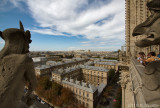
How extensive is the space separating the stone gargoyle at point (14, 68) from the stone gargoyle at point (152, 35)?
2.11m

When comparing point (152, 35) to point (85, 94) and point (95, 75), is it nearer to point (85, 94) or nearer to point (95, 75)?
point (85, 94)

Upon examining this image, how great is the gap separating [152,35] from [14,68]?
2.33 meters

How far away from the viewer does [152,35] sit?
118 cm

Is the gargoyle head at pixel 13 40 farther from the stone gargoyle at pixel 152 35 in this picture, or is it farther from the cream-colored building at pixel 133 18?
the cream-colored building at pixel 133 18

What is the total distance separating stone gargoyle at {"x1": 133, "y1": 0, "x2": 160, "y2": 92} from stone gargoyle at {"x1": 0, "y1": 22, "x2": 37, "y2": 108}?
6.91ft

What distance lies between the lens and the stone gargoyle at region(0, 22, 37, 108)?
1.29m

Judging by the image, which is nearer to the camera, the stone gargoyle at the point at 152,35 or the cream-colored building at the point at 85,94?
the stone gargoyle at the point at 152,35

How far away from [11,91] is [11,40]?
99cm

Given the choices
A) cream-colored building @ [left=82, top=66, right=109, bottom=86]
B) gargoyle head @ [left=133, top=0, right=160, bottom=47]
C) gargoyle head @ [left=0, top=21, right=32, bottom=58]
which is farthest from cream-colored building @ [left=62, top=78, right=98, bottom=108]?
gargoyle head @ [left=133, top=0, right=160, bottom=47]

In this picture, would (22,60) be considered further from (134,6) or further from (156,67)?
(134,6)

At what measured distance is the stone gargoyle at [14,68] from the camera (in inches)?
50.7

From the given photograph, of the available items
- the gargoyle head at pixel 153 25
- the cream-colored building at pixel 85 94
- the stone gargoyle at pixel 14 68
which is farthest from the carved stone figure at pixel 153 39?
the cream-colored building at pixel 85 94

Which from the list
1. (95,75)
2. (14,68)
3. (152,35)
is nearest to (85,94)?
(95,75)

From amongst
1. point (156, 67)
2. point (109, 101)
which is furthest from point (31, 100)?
point (109, 101)
